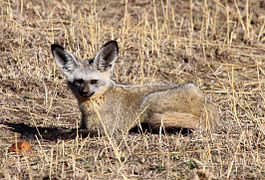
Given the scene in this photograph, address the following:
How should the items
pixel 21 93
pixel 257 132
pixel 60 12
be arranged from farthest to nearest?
pixel 60 12 < pixel 21 93 < pixel 257 132

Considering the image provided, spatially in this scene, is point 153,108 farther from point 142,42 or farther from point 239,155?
point 142,42

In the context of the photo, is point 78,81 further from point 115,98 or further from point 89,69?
point 115,98

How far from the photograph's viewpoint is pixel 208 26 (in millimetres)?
12594

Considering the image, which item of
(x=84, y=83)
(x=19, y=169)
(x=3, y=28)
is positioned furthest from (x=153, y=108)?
(x=3, y=28)

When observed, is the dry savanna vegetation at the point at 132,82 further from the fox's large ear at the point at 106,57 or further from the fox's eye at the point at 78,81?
the fox's large ear at the point at 106,57

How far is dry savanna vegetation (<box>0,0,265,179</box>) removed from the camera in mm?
5320

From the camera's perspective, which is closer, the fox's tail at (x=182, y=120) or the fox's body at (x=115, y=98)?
the fox's tail at (x=182, y=120)

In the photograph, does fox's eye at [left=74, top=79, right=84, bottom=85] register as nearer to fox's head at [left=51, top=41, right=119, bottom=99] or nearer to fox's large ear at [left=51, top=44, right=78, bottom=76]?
fox's head at [left=51, top=41, right=119, bottom=99]

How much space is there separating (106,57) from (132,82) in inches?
103

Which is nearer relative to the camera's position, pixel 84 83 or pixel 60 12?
pixel 84 83

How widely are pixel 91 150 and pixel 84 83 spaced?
1.41 m

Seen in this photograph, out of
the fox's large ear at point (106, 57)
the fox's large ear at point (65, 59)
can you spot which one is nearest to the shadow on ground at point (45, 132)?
the fox's large ear at point (65, 59)

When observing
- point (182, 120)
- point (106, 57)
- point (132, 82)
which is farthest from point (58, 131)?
point (132, 82)

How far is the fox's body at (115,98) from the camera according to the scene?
6.86 meters
